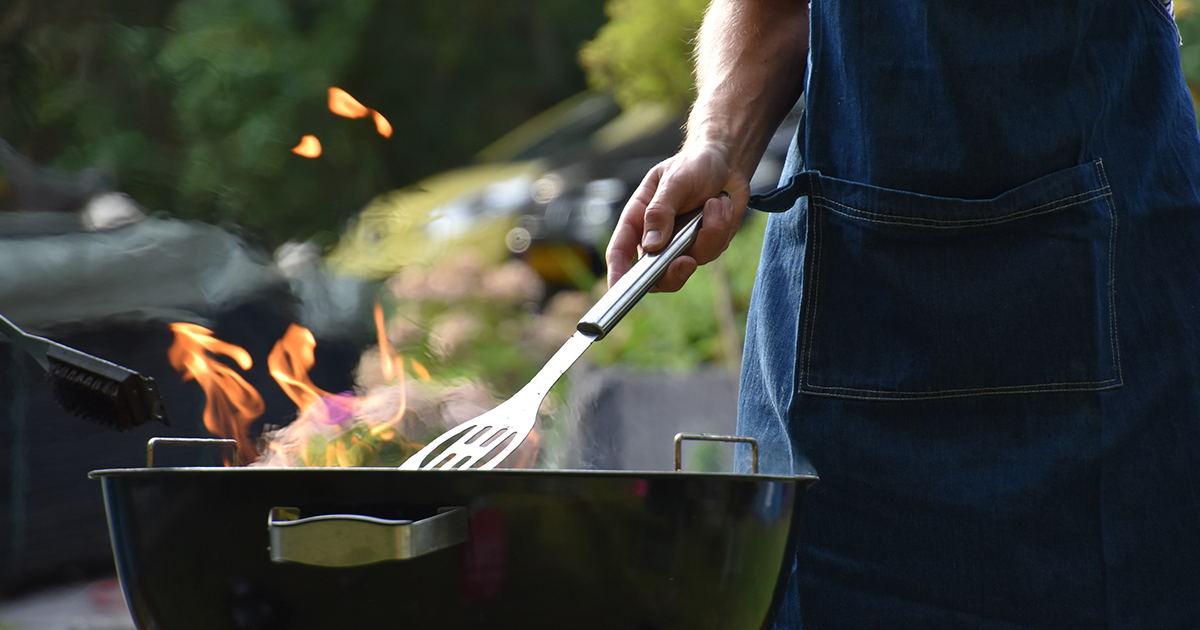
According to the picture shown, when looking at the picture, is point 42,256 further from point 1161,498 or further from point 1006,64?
point 1161,498

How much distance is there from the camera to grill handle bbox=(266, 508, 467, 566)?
49cm

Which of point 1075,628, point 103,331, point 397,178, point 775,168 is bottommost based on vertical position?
point 1075,628

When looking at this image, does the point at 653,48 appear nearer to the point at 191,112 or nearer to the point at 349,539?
the point at 191,112

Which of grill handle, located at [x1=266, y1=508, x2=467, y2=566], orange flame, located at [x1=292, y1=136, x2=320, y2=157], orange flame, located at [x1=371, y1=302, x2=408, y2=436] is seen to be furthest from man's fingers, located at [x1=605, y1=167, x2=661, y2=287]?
orange flame, located at [x1=292, y1=136, x2=320, y2=157]

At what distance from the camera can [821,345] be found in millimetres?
813

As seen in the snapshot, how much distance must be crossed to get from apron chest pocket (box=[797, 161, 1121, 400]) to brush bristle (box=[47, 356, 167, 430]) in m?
0.55

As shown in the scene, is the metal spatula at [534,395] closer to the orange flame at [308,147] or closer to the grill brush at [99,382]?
the grill brush at [99,382]

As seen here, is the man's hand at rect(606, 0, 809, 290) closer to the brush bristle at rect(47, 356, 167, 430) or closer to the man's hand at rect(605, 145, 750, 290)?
the man's hand at rect(605, 145, 750, 290)

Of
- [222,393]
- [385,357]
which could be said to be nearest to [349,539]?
[222,393]

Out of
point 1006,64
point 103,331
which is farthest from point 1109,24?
point 103,331

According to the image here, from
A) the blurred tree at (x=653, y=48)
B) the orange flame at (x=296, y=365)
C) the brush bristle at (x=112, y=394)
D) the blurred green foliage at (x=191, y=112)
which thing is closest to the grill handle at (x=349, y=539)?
the brush bristle at (x=112, y=394)

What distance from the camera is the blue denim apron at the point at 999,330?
0.76 meters

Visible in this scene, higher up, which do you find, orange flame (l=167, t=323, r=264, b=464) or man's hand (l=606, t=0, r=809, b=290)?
man's hand (l=606, t=0, r=809, b=290)

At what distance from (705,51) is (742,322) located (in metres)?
2.43
